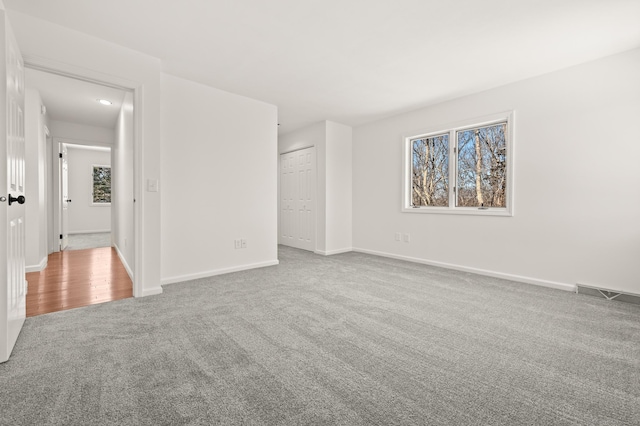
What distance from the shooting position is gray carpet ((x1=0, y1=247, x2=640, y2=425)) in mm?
1377

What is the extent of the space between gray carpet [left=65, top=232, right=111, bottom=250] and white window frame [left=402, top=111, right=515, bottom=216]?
253 inches

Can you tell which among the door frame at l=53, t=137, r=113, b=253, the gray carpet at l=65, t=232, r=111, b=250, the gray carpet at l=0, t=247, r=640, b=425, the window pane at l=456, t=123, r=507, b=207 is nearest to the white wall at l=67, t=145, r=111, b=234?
the gray carpet at l=65, t=232, r=111, b=250

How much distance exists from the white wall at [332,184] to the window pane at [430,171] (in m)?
1.33

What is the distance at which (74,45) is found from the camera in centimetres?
264

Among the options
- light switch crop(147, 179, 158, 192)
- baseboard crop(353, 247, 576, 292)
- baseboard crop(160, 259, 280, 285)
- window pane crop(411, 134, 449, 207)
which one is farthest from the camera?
window pane crop(411, 134, 449, 207)

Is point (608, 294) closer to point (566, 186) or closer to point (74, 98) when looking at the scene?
point (566, 186)

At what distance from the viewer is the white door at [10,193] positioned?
5.82 ft

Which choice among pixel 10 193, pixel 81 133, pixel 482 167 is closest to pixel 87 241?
pixel 81 133

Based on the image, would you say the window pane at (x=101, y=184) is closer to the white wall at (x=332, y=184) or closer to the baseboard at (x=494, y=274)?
the white wall at (x=332, y=184)

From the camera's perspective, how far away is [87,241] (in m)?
6.95

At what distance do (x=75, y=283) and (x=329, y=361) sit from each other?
11.3 ft

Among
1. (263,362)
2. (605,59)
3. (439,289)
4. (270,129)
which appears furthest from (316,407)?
(605,59)

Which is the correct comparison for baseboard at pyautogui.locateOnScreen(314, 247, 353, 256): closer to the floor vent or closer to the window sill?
the window sill

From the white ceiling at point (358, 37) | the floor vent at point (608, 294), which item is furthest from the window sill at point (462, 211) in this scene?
the white ceiling at point (358, 37)
